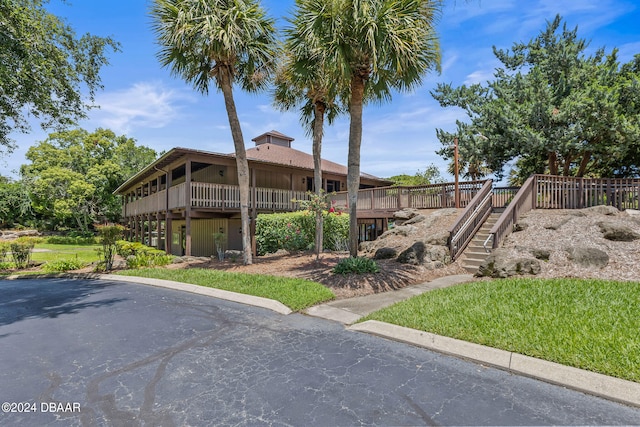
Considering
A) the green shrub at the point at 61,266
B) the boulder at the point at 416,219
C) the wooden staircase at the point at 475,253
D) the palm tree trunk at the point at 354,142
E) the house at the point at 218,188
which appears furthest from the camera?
the house at the point at 218,188

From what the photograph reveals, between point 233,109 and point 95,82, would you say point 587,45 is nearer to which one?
point 233,109

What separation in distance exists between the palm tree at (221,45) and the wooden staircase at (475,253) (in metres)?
7.35

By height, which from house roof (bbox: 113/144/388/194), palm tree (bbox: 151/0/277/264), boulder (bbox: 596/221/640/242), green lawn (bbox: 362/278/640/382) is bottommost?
green lawn (bbox: 362/278/640/382)

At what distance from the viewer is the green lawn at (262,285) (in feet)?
22.7

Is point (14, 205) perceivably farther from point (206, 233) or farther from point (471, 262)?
point (471, 262)

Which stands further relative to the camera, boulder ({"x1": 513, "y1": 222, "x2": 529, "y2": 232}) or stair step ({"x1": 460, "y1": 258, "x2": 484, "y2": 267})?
boulder ({"x1": 513, "y1": 222, "x2": 529, "y2": 232})

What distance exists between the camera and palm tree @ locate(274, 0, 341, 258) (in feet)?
30.5

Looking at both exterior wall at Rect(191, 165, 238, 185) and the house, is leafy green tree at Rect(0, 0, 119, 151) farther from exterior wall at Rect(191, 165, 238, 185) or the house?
exterior wall at Rect(191, 165, 238, 185)

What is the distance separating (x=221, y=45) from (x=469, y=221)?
33.1 feet

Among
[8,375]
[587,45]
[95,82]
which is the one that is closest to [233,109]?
[95,82]

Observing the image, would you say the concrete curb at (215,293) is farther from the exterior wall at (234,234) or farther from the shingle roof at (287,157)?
the shingle roof at (287,157)

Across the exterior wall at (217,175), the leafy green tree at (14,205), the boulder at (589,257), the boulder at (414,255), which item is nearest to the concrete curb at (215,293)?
the boulder at (414,255)

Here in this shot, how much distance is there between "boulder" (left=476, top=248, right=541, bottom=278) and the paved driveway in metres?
4.89

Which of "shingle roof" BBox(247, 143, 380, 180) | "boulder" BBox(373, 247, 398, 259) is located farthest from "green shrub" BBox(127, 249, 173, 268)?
"shingle roof" BBox(247, 143, 380, 180)
